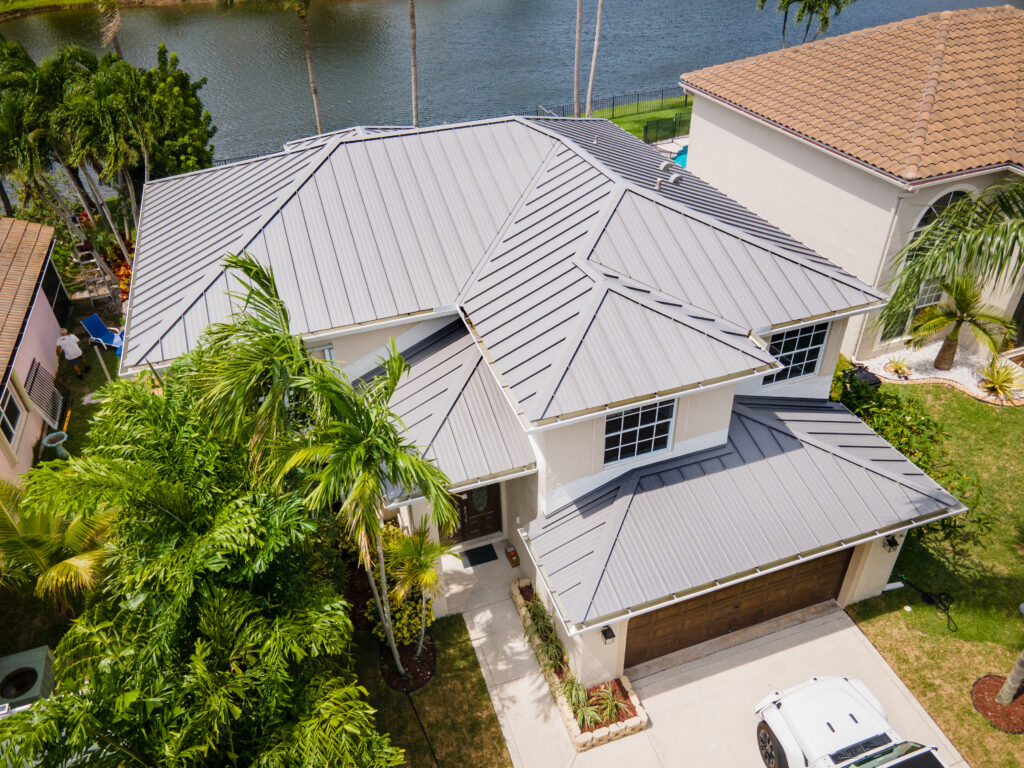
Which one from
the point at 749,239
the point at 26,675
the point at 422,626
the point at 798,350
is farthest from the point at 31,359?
the point at 798,350

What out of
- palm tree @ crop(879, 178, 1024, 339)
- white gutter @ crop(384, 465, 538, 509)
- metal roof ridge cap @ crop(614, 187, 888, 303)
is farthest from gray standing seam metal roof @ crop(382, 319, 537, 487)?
palm tree @ crop(879, 178, 1024, 339)

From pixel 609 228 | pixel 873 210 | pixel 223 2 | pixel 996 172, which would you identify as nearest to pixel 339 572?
pixel 609 228

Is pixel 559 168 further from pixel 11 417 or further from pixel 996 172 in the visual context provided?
pixel 11 417

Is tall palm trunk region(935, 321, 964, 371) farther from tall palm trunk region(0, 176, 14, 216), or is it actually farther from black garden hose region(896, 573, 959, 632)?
tall palm trunk region(0, 176, 14, 216)

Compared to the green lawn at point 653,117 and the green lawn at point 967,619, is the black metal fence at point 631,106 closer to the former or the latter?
the green lawn at point 653,117

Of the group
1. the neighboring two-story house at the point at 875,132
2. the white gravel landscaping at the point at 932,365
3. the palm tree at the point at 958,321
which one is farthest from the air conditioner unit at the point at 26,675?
the palm tree at the point at 958,321

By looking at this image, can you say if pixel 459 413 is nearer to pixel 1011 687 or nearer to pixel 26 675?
pixel 26 675
